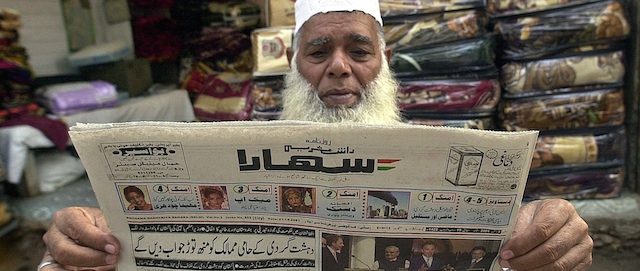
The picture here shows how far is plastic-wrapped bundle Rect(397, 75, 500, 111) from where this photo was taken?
1663 millimetres

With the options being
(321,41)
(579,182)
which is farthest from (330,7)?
(579,182)

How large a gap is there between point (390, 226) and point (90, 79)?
260 centimetres

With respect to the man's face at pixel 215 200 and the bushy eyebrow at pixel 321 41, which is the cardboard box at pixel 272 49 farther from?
the man's face at pixel 215 200

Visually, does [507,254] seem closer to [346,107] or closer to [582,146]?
[346,107]

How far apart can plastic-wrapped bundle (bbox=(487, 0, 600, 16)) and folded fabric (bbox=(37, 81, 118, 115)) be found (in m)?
2.10

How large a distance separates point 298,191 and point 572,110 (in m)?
1.64

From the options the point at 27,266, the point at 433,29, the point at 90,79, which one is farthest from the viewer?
the point at 90,79

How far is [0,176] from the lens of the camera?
1677 millimetres

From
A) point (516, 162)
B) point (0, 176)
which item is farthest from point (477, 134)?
point (0, 176)

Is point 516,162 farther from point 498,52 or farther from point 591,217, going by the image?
point 591,217

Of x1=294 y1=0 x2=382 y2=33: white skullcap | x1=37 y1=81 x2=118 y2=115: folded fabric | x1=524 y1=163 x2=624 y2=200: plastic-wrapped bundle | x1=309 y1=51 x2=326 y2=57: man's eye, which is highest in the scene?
x1=294 y1=0 x2=382 y2=33: white skullcap

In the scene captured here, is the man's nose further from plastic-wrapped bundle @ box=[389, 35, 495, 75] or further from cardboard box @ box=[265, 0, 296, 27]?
cardboard box @ box=[265, 0, 296, 27]

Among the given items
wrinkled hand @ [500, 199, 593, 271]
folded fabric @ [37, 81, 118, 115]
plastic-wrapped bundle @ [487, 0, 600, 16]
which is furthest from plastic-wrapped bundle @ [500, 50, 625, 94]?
folded fabric @ [37, 81, 118, 115]

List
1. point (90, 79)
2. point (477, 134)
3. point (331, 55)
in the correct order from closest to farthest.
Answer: point (477, 134) < point (331, 55) < point (90, 79)
